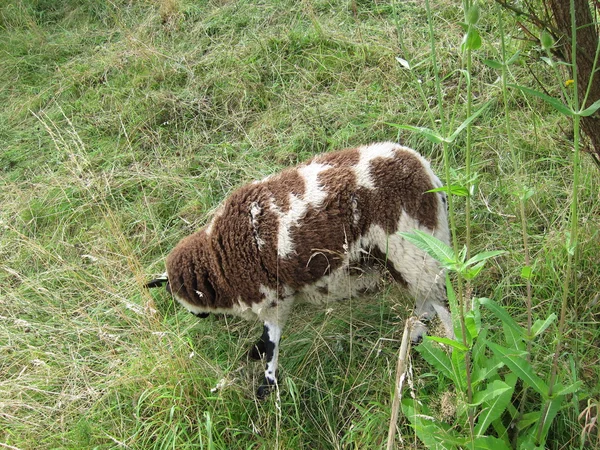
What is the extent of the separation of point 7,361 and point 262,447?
1800 mm

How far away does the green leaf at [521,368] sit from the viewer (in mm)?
1969

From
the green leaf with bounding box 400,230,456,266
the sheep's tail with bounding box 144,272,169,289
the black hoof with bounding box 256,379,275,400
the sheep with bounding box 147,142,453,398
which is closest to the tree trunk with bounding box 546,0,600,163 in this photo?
the sheep with bounding box 147,142,453,398

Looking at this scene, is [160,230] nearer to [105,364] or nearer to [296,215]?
[105,364]

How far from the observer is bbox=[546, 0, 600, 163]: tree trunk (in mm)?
2359

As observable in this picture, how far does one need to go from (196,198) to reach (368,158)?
6.49 feet

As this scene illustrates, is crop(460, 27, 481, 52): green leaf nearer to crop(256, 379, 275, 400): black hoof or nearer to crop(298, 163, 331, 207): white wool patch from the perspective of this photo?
crop(298, 163, 331, 207): white wool patch

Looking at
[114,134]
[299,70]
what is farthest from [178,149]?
[299,70]

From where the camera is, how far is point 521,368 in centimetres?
199

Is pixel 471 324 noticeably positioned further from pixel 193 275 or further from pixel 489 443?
pixel 193 275

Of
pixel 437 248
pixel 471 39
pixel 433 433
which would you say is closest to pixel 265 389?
pixel 433 433

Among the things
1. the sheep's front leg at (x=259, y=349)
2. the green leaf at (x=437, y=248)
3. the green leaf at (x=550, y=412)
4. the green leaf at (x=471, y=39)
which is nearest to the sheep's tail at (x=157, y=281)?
the sheep's front leg at (x=259, y=349)

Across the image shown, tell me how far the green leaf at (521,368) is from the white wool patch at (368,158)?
44.2 inches

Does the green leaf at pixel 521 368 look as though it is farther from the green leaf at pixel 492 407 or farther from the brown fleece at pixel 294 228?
the brown fleece at pixel 294 228

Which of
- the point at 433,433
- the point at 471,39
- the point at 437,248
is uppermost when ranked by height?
the point at 471,39
